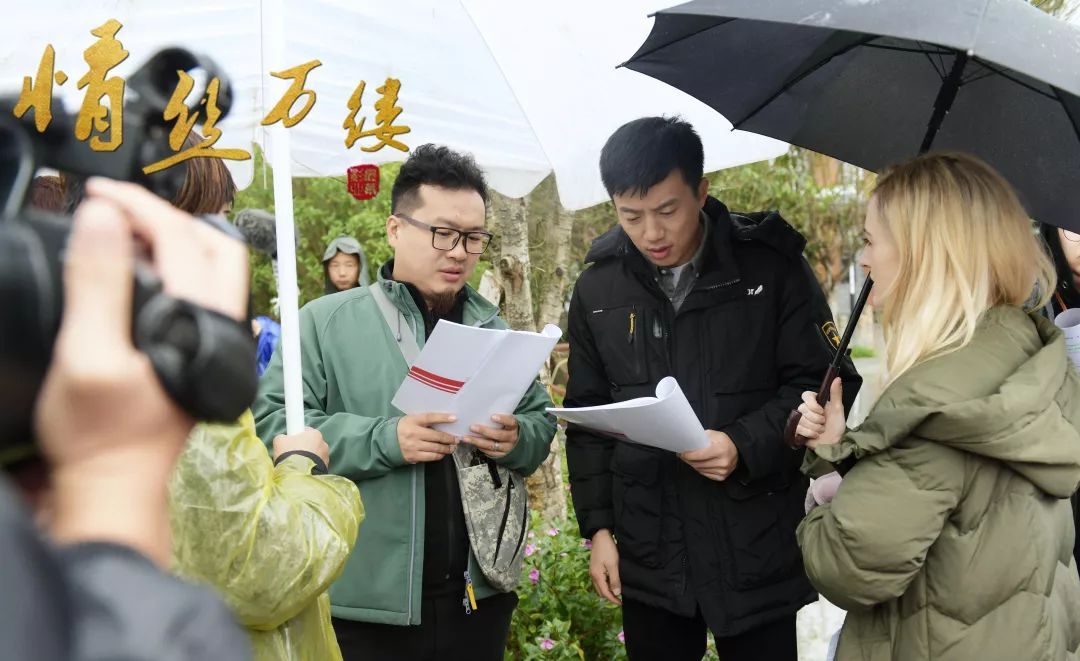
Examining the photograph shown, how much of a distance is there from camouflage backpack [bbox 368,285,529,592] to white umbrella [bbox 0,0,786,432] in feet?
1.81

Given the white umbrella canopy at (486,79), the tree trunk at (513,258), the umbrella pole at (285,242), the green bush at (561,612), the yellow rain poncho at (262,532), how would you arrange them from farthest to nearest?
the tree trunk at (513,258) < the green bush at (561,612) < the white umbrella canopy at (486,79) < the umbrella pole at (285,242) < the yellow rain poncho at (262,532)

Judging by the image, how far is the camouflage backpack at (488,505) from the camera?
258 centimetres

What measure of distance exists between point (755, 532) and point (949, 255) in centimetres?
108

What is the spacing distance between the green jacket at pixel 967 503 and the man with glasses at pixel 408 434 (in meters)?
1.01

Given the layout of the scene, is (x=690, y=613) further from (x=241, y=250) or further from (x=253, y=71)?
(x=241, y=250)

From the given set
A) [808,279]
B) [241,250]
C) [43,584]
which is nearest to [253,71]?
Answer: [241,250]

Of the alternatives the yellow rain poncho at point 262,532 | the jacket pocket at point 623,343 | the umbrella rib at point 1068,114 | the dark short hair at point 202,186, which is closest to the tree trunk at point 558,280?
the jacket pocket at point 623,343

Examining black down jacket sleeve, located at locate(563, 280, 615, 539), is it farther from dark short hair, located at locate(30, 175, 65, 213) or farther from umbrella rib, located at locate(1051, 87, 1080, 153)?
dark short hair, located at locate(30, 175, 65, 213)

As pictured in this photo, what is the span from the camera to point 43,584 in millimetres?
484

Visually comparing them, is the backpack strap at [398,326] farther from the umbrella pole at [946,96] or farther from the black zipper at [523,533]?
the umbrella pole at [946,96]

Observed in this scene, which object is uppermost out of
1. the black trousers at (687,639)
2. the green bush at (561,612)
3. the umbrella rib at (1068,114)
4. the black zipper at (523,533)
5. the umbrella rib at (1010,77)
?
the umbrella rib at (1010,77)

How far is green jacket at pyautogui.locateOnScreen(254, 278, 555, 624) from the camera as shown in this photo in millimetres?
2465

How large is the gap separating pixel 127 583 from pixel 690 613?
237 centimetres

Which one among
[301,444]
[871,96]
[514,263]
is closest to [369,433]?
[301,444]
